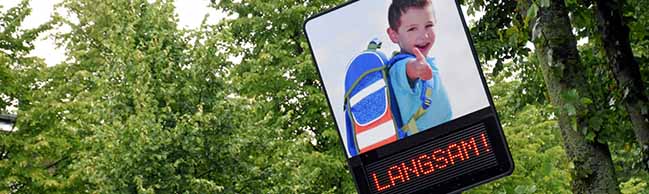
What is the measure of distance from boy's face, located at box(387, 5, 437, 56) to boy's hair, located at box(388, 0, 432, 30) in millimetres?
14

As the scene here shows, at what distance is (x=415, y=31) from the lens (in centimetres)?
448

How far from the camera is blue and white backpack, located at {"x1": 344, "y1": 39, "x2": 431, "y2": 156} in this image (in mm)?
4520

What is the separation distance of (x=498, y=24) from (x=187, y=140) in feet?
22.1

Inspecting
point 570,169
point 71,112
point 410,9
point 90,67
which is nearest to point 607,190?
point 570,169

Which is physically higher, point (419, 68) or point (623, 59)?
point (419, 68)

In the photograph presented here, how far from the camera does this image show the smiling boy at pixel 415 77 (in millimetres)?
4484

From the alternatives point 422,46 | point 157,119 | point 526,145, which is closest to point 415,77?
point 422,46

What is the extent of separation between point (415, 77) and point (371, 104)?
0.26 metres

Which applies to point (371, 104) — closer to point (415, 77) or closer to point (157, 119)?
point (415, 77)

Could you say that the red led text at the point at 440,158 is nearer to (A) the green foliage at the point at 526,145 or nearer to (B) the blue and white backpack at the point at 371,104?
(B) the blue and white backpack at the point at 371,104

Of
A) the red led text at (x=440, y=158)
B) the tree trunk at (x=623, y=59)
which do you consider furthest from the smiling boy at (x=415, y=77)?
the tree trunk at (x=623, y=59)

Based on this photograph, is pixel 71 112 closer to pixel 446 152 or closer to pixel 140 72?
pixel 140 72

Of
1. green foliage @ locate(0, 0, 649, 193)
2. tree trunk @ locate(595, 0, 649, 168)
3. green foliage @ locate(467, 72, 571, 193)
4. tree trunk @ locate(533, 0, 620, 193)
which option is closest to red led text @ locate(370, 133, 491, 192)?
tree trunk @ locate(533, 0, 620, 193)

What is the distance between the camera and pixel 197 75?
1257cm
